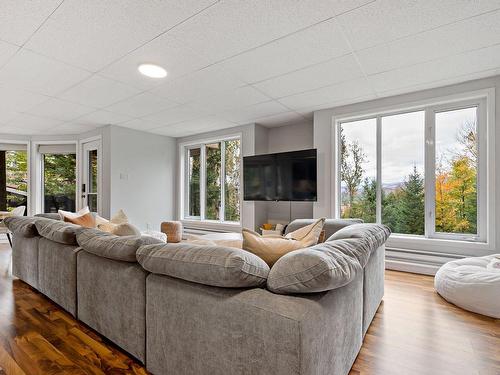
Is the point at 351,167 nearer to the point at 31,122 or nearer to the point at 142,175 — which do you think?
the point at 142,175

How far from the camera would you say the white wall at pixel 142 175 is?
5348 mm

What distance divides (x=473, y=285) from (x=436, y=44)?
6.99 feet

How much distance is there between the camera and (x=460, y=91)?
340cm

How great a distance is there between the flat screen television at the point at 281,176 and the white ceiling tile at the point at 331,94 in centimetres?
75

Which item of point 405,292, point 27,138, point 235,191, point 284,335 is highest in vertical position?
point 27,138

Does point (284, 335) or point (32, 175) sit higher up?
point (32, 175)

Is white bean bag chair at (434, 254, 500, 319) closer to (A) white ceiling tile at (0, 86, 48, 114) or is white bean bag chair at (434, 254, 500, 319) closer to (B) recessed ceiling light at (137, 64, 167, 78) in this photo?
(B) recessed ceiling light at (137, 64, 167, 78)

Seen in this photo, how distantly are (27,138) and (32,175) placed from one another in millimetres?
815

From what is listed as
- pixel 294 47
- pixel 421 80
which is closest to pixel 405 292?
pixel 421 80

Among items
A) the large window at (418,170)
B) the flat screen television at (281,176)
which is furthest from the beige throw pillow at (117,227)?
the large window at (418,170)

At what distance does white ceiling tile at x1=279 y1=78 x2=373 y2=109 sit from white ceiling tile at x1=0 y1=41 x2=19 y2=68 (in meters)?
2.96

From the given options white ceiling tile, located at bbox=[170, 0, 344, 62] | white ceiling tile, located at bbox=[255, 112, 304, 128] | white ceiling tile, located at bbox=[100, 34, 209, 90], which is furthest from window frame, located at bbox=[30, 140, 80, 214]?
white ceiling tile, located at bbox=[170, 0, 344, 62]

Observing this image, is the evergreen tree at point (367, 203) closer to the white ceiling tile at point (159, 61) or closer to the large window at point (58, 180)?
the white ceiling tile at point (159, 61)

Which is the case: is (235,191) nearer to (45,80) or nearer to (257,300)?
(45,80)
